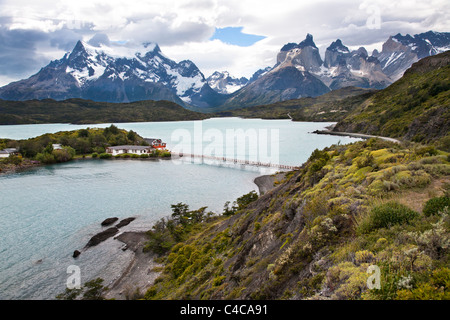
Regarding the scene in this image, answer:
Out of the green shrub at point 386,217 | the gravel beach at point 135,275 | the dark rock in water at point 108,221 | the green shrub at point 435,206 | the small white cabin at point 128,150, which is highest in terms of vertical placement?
the green shrub at point 435,206

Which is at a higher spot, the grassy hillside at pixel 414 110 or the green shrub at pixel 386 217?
the grassy hillside at pixel 414 110

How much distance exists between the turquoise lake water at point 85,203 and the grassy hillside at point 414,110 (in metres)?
34.1

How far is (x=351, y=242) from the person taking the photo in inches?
364

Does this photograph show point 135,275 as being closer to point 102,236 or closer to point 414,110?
point 102,236

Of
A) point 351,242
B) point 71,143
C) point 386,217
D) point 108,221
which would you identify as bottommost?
point 108,221

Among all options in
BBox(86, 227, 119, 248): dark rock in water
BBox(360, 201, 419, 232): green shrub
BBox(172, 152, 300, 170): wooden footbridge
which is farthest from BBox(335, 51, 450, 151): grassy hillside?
BBox(86, 227, 119, 248): dark rock in water

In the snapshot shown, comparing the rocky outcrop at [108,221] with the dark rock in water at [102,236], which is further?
the rocky outcrop at [108,221]

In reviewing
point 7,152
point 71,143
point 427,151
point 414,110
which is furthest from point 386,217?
point 71,143

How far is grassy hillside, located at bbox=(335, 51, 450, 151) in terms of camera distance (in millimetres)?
75688

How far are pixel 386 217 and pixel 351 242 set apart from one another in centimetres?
159

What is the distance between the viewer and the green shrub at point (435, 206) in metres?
8.97

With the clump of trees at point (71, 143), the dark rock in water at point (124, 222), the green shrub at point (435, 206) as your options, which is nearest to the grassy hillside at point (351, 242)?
the green shrub at point (435, 206)

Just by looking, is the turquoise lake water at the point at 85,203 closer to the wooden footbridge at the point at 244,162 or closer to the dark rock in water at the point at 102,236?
the dark rock in water at the point at 102,236
